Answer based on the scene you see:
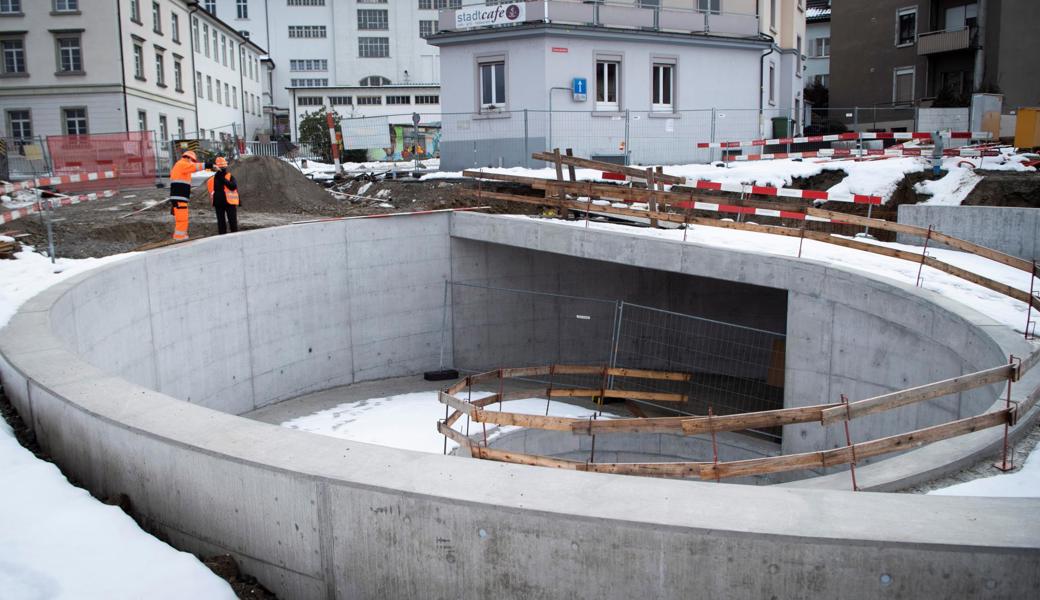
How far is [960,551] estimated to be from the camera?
353 cm

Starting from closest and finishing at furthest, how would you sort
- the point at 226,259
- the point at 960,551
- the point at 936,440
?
the point at 960,551 → the point at 936,440 → the point at 226,259

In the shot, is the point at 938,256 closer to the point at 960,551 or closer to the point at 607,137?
the point at 960,551

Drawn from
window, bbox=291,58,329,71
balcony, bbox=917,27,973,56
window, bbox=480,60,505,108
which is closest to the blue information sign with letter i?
window, bbox=480,60,505,108

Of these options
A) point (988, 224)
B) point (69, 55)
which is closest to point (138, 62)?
point (69, 55)

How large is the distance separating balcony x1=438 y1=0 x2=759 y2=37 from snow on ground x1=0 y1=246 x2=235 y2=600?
778 inches

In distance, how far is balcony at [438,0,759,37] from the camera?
898 inches

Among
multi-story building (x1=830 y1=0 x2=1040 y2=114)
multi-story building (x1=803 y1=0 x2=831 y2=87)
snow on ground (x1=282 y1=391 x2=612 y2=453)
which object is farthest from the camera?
multi-story building (x1=803 y1=0 x2=831 y2=87)

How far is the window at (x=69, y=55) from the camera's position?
34.7m

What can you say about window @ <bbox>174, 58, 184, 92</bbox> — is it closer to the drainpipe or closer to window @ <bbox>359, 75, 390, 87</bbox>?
window @ <bbox>359, 75, 390, 87</bbox>

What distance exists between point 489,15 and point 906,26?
80.7 ft

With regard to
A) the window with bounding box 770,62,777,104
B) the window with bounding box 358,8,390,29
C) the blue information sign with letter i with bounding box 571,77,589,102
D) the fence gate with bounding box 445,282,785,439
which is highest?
the window with bounding box 358,8,390,29

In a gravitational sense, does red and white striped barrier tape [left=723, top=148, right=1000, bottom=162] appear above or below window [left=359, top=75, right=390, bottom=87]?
below

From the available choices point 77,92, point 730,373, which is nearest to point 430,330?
point 730,373

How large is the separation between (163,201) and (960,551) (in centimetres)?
1898
